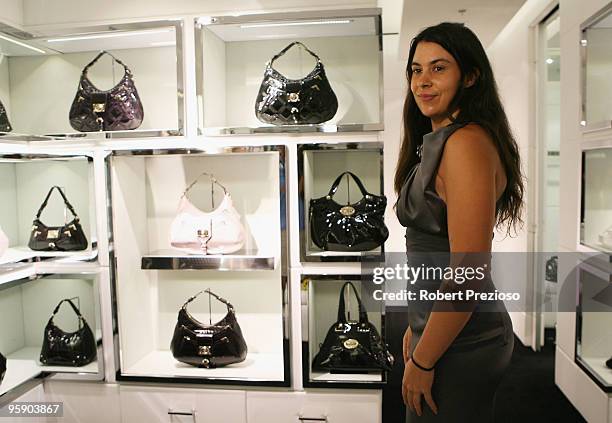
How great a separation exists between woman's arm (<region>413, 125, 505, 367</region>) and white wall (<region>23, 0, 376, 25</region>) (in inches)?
52.1

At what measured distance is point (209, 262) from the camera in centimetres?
242

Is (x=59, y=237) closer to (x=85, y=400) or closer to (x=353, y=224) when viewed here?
(x=85, y=400)

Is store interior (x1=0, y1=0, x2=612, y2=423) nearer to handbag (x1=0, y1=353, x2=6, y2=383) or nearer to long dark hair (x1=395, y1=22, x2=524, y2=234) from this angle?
handbag (x1=0, y1=353, x2=6, y2=383)

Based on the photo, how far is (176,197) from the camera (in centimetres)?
271

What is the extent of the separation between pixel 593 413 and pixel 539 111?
2.20 m

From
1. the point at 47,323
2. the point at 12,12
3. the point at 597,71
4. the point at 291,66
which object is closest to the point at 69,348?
the point at 47,323

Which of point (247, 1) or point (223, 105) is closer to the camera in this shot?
point (247, 1)

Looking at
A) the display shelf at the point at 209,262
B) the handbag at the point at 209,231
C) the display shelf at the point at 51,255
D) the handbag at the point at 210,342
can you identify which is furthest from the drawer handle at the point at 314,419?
the display shelf at the point at 51,255

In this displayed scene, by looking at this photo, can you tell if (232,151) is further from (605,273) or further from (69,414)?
(605,273)

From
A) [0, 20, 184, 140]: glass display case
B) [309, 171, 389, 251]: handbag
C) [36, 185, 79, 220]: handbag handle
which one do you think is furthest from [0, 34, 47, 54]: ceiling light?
[309, 171, 389, 251]: handbag

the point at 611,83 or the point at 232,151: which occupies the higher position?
the point at 611,83

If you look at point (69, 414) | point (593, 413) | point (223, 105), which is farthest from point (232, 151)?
point (593, 413)

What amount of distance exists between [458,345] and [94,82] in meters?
2.15

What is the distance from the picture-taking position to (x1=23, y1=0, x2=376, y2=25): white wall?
7.58 ft
